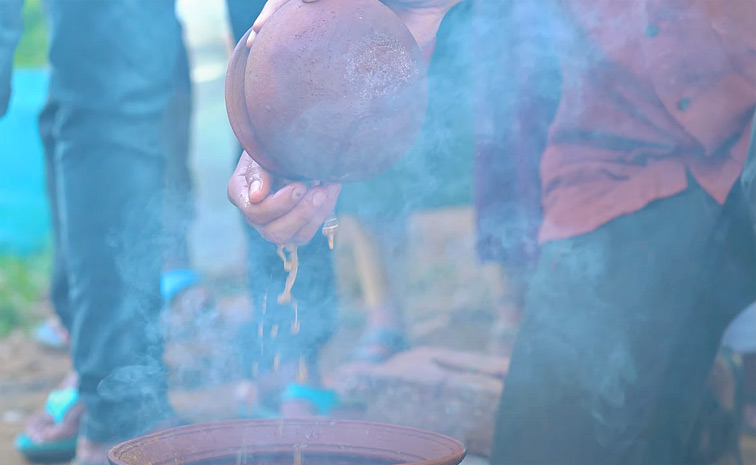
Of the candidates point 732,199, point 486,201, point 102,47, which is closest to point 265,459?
point 732,199

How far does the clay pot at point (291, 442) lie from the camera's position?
1.51 m

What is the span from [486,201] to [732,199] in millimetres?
1366

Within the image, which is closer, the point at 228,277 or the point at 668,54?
the point at 668,54

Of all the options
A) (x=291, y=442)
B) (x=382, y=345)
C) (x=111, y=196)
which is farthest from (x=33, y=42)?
Answer: (x=291, y=442)

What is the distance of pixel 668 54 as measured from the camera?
6.43ft

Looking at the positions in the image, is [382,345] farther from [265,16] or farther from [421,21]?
[265,16]

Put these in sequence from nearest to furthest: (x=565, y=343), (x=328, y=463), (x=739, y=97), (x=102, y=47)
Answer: (x=328, y=463), (x=739, y=97), (x=565, y=343), (x=102, y=47)

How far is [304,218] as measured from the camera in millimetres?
1500

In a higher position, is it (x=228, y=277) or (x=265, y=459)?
(x=265, y=459)

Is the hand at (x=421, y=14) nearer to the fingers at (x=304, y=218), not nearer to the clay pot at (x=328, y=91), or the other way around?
the clay pot at (x=328, y=91)

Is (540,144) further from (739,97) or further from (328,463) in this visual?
(328,463)

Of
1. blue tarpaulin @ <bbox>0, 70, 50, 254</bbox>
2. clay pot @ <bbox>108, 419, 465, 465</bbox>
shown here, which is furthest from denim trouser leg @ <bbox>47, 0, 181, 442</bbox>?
blue tarpaulin @ <bbox>0, 70, 50, 254</bbox>

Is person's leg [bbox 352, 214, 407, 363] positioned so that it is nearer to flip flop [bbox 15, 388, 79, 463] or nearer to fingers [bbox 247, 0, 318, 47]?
flip flop [bbox 15, 388, 79, 463]

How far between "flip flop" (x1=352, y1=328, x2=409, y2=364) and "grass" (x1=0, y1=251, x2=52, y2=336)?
103 inches
